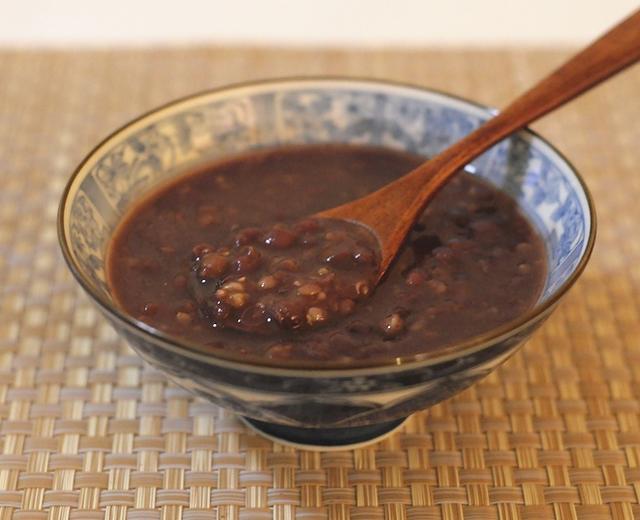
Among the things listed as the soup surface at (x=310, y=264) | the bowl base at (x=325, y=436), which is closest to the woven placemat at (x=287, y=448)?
the bowl base at (x=325, y=436)

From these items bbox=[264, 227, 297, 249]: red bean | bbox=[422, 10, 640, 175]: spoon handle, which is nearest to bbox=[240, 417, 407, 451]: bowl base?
bbox=[264, 227, 297, 249]: red bean

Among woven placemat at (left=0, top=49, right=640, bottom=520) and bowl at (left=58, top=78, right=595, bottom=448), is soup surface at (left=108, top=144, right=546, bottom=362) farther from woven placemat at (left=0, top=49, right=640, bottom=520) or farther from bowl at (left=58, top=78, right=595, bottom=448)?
woven placemat at (left=0, top=49, right=640, bottom=520)

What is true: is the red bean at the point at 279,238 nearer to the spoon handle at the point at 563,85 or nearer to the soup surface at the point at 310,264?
the soup surface at the point at 310,264

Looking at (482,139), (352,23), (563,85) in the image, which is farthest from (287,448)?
(352,23)

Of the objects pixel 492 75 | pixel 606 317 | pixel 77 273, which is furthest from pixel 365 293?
pixel 492 75

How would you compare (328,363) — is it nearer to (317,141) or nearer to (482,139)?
(482,139)

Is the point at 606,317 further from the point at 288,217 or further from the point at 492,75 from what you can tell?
the point at 492,75

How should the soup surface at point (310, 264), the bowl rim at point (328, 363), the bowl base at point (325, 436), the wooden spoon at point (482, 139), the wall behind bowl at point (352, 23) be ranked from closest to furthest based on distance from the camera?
the bowl rim at point (328, 363), the soup surface at point (310, 264), the bowl base at point (325, 436), the wooden spoon at point (482, 139), the wall behind bowl at point (352, 23)
